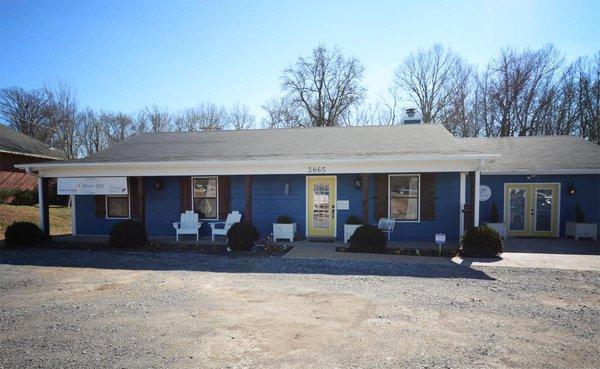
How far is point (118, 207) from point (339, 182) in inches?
324

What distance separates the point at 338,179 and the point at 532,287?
641cm

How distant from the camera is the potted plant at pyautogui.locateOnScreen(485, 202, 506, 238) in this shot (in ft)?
38.7

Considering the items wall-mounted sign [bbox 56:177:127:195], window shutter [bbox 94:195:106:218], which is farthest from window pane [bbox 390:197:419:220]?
window shutter [bbox 94:195:106:218]

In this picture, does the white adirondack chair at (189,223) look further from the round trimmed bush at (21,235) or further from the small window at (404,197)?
the small window at (404,197)

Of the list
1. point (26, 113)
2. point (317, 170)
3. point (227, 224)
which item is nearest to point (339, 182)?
point (317, 170)

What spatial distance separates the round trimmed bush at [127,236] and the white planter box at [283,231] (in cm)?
405

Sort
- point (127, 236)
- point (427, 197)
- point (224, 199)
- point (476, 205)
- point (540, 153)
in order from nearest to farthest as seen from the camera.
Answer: point (476, 205)
point (127, 236)
point (427, 197)
point (224, 199)
point (540, 153)

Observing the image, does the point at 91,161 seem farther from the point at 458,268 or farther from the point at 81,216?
the point at 458,268

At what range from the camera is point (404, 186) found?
11297 mm

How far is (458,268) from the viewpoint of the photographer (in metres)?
7.72

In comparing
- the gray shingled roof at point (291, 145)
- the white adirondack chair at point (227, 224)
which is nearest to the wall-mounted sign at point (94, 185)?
the gray shingled roof at point (291, 145)

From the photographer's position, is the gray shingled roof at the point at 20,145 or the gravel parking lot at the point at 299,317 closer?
the gravel parking lot at the point at 299,317

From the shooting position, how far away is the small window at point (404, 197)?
11.2 metres

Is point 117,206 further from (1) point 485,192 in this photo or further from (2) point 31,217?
(1) point 485,192
